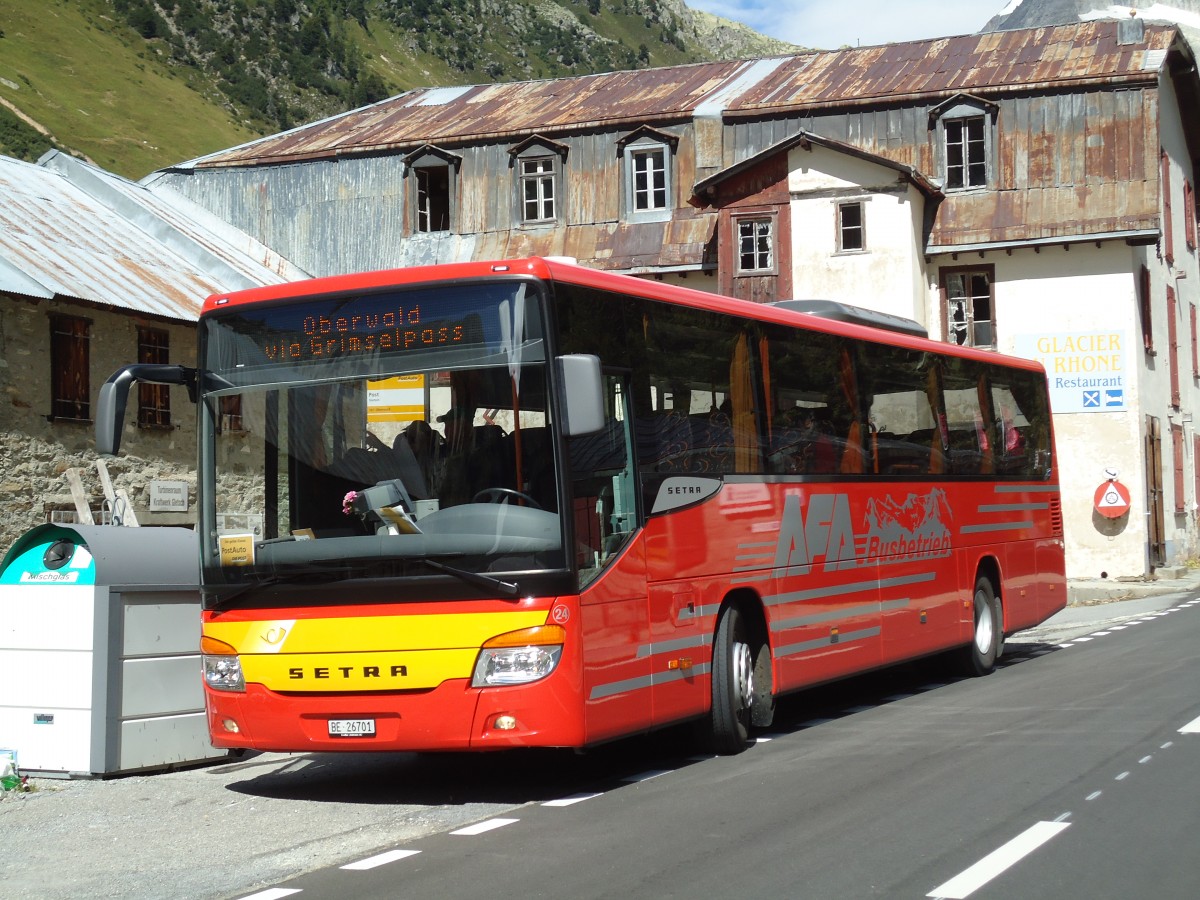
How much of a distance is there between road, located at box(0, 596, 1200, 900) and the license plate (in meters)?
0.45

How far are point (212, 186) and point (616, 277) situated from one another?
3464cm

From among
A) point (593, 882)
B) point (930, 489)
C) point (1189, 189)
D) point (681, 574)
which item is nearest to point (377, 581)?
point (681, 574)

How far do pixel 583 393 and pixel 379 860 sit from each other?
2748 mm

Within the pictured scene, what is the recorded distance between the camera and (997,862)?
7.09 metres

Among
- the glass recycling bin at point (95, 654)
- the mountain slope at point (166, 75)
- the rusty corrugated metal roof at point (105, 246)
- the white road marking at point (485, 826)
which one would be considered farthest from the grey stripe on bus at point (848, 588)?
the mountain slope at point (166, 75)

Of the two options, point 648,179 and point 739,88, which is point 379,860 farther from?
point 739,88

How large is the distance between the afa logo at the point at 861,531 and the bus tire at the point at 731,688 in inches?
34.6

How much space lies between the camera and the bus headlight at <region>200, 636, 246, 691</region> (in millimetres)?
9875

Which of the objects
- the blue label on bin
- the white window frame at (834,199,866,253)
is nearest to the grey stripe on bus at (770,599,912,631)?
the blue label on bin

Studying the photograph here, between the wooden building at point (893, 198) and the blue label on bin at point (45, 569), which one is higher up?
the wooden building at point (893, 198)

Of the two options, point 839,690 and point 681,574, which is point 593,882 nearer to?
point 681,574

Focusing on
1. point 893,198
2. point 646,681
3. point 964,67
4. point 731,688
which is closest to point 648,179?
point 893,198

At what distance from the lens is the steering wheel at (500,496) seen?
9.21m

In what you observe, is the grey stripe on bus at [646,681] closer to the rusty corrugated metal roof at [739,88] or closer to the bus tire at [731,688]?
the bus tire at [731,688]
